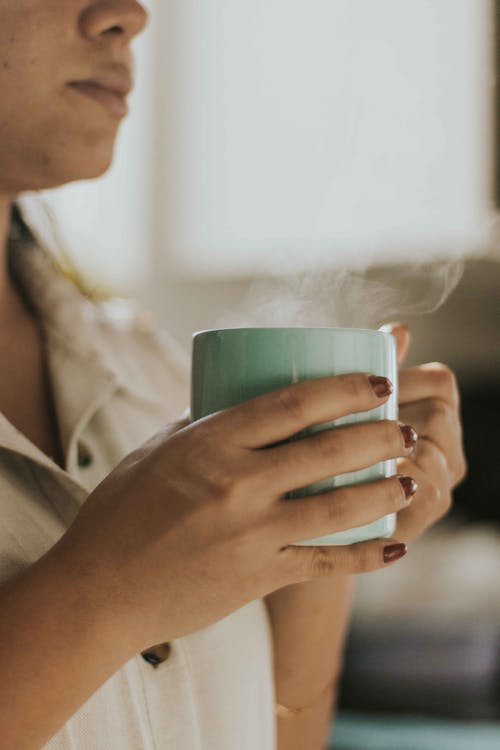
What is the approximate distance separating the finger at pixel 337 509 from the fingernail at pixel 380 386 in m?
0.05

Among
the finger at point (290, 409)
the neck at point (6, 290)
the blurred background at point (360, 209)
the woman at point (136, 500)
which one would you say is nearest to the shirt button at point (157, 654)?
the woman at point (136, 500)

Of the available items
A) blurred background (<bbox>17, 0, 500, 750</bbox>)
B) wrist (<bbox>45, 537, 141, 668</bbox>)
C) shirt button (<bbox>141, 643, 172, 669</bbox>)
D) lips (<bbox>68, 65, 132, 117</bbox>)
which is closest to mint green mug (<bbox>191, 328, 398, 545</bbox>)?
wrist (<bbox>45, 537, 141, 668</bbox>)

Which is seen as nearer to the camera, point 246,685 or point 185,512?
point 185,512

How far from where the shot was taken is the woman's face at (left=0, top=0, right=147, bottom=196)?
27.4 inches

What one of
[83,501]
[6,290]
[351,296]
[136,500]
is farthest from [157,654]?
[351,296]

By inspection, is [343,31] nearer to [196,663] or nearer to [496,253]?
[496,253]

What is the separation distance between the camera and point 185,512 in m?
0.45

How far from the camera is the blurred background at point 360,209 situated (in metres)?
1.60

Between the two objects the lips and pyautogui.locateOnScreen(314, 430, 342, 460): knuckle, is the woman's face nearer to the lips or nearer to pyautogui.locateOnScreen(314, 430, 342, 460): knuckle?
the lips

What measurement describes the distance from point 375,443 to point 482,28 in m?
2.12

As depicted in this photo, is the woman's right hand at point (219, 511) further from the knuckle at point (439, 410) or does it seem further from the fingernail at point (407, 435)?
the knuckle at point (439, 410)

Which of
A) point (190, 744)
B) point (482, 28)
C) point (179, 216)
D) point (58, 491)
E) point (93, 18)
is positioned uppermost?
point (482, 28)

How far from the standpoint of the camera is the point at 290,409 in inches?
18.1

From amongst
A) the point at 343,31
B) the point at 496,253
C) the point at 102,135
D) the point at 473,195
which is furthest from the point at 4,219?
the point at 343,31
